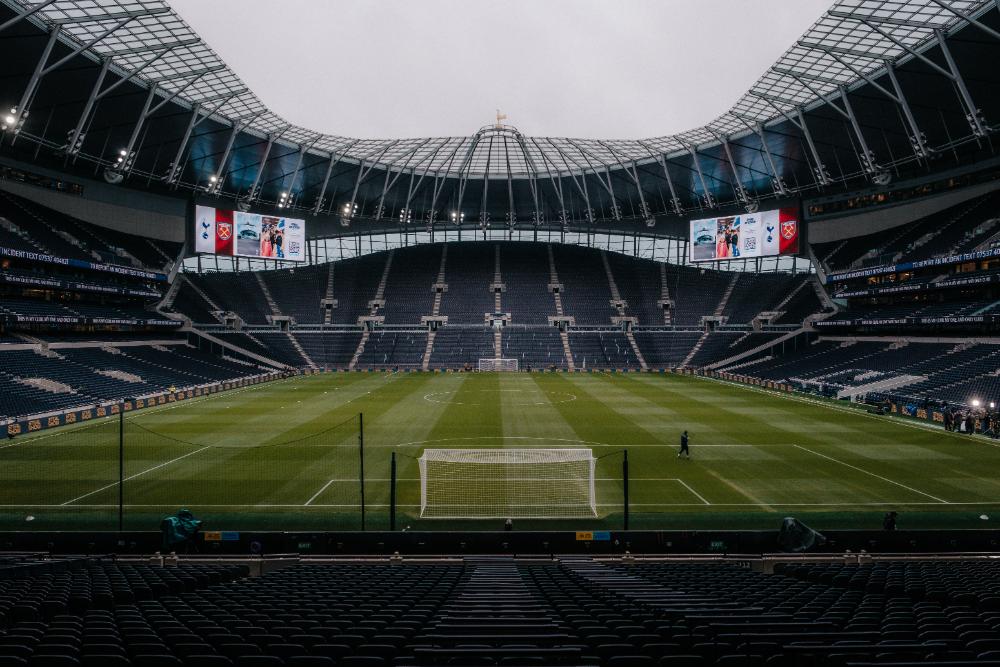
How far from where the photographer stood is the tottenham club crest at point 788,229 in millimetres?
65750

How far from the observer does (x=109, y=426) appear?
109 ft

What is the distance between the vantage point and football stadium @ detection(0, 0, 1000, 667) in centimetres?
807

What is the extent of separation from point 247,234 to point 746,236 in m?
60.9

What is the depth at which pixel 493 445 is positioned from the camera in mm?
27562

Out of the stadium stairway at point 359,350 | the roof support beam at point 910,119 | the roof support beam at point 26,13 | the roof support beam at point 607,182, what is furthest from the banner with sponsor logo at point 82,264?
the roof support beam at point 910,119

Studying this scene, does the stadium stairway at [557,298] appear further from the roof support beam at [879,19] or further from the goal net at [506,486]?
the goal net at [506,486]

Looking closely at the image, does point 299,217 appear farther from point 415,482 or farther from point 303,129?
point 415,482

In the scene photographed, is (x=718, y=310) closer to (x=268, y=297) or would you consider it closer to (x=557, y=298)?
(x=557, y=298)

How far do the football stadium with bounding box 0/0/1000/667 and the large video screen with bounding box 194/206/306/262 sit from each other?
1.18 ft

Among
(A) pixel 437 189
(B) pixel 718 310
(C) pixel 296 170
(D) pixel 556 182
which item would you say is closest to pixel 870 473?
(B) pixel 718 310

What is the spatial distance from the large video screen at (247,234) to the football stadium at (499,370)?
36cm

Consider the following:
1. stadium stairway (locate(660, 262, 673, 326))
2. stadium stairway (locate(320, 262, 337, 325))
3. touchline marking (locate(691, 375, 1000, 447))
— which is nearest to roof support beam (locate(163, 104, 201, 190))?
stadium stairway (locate(320, 262, 337, 325))

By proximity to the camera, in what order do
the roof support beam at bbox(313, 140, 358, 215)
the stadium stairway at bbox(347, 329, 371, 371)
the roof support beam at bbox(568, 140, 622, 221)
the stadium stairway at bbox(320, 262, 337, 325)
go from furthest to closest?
1. the stadium stairway at bbox(320, 262, 337, 325)
2. the roof support beam at bbox(568, 140, 622, 221)
3. the stadium stairway at bbox(347, 329, 371, 371)
4. the roof support beam at bbox(313, 140, 358, 215)

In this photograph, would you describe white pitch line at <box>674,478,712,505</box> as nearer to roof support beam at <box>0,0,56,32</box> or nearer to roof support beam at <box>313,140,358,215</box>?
roof support beam at <box>0,0,56,32</box>
